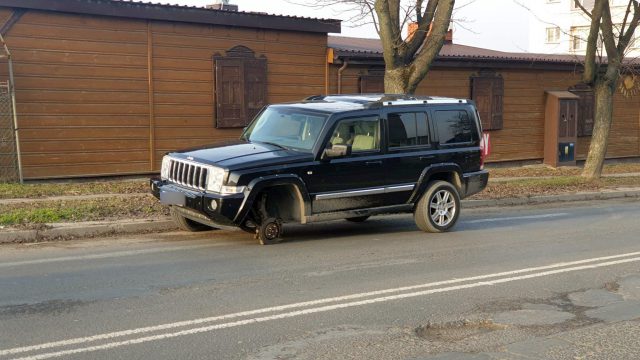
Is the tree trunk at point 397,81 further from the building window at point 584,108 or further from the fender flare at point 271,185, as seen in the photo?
the building window at point 584,108

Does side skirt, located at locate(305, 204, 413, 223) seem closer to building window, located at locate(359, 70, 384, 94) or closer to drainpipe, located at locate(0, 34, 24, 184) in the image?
drainpipe, located at locate(0, 34, 24, 184)

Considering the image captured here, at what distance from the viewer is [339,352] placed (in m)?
5.35

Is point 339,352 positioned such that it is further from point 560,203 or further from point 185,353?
point 560,203

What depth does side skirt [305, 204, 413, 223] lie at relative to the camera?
9594 mm

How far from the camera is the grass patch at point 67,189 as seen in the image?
499 inches

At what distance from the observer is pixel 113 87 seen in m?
15.3

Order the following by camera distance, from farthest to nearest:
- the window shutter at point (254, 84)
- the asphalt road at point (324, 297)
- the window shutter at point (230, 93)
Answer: the window shutter at point (254, 84) < the window shutter at point (230, 93) < the asphalt road at point (324, 297)

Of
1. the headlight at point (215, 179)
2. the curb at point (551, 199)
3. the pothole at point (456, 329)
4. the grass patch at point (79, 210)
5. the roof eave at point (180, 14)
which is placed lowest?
the curb at point (551, 199)

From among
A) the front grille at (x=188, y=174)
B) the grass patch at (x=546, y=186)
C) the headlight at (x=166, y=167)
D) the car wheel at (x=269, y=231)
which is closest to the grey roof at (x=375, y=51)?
the grass patch at (x=546, y=186)

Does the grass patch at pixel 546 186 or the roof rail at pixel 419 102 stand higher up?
the roof rail at pixel 419 102

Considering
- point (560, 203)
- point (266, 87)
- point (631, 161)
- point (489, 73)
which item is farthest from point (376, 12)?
point (631, 161)

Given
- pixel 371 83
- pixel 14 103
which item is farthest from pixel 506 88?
pixel 14 103

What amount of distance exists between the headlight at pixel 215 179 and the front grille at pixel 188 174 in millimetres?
80

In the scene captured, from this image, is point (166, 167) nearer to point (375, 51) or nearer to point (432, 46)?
point (432, 46)
